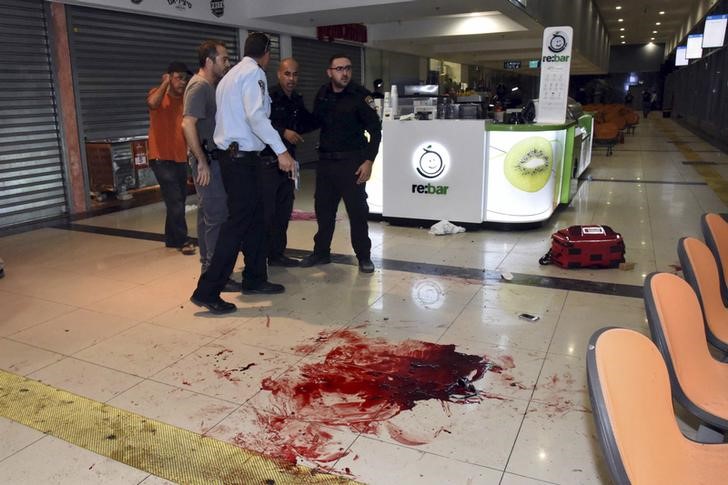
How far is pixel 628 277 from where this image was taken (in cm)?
423

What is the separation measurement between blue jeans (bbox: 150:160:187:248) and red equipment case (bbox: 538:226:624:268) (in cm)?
320

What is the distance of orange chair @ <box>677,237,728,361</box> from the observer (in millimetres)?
2064

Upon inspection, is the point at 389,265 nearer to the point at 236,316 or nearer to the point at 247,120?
the point at 236,316

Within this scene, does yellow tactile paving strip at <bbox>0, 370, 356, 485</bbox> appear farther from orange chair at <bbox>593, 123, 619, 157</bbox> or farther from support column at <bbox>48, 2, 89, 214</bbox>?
orange chair at <bbox>593, 123, 619, 157</bbox>

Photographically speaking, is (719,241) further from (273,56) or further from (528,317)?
(273,56)

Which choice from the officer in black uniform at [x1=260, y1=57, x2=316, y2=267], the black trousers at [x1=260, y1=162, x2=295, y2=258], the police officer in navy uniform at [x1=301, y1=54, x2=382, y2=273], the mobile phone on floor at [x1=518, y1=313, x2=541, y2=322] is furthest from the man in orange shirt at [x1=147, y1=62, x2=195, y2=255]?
the mobile phone on floor at [x1=518, y1=313, x2=541, y2=322]

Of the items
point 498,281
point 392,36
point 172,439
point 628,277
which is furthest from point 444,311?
point 392,36

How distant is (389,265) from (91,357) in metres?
2.32

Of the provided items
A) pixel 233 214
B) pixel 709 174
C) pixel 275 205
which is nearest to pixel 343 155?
pixel 275 205

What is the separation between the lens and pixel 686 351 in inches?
69.6

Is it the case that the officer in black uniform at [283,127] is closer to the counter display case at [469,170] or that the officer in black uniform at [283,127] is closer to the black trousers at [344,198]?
the black trousers at [344,198]

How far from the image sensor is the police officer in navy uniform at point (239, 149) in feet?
11.0

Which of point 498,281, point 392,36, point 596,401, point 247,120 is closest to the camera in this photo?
point 596,401

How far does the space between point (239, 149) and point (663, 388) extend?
2.71 m
